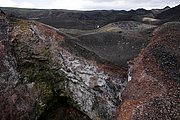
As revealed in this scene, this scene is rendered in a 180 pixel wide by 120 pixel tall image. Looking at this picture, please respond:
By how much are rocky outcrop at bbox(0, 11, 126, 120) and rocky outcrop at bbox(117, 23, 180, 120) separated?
6.85 ft

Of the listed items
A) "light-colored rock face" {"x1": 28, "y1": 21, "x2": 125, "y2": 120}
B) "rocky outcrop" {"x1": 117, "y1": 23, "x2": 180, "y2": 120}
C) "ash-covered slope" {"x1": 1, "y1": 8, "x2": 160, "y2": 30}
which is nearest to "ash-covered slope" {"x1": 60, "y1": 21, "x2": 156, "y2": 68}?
"light-colored rock face" {"x1": 28, "y1": 21, "x2": 125, "y2": 120}

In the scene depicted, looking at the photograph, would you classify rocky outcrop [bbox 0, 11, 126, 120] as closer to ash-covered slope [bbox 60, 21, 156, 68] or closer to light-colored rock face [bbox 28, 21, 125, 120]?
light-colored rock face [bbox 28, 21, 125, 120]

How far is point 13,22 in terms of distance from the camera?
19.8 metres

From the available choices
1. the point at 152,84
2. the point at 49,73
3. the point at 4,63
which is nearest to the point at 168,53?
the point at 152,84

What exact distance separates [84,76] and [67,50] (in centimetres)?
180

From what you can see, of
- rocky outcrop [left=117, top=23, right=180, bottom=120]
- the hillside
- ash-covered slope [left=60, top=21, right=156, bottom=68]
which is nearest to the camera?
rocky outcrop [left=117, top=23, right=180, bottom=120]

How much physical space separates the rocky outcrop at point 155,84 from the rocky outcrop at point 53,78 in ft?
6.85

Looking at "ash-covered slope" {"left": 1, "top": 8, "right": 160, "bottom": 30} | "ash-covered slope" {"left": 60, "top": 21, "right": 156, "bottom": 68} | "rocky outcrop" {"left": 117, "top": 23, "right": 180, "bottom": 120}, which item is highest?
"rocky outcrop" {"left": 117, "top": 23, "right": 180, "bottom": 120}

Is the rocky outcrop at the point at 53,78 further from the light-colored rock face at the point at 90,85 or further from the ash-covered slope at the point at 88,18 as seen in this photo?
the ash-covered slope at the point at 88,18

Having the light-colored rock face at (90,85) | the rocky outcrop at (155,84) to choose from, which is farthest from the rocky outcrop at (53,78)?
the rocky outcrop at (155,84)

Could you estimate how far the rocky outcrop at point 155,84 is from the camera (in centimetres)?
1378

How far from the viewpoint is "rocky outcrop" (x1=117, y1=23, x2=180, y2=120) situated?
13781 mm

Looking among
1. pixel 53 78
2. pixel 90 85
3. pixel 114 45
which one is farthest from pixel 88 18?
pixel 90 85

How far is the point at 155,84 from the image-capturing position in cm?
1518
